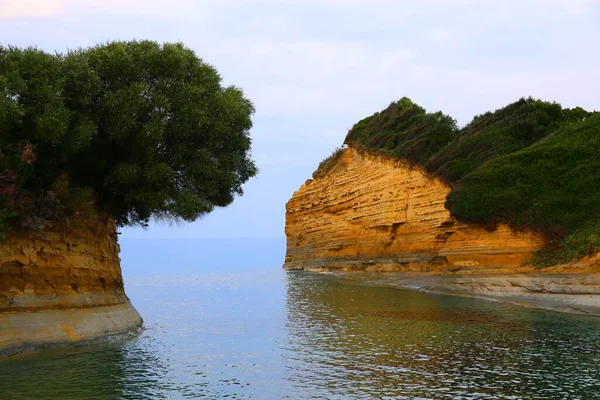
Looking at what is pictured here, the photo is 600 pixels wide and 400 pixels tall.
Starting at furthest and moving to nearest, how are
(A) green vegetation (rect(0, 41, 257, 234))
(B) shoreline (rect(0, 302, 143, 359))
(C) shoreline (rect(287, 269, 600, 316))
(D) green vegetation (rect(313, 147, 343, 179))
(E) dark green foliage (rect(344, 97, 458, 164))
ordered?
1. (D) green vegetation (rect(313, 147, 343, 179))
2. (E) dark green foliage (rect(344, 97, 458, 164))
3. (C) shoreline (rect(287, 269, 600, 316))
4. (A) green vegetation (rect(0, 41, 257, 234))
5. (B) shoreline (rect(0, 302, 143, 359))

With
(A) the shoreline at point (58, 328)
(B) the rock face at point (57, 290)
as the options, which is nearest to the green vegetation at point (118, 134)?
(B) the rock face at point (57, 290)

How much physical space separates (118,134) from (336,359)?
510 inches

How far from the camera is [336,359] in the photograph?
2364 cm

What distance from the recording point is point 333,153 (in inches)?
3725

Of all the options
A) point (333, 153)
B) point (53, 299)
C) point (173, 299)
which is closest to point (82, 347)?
point (53, 299)

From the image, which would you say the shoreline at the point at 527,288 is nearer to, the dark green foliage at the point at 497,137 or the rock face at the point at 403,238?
the rock face at the point at 403,238

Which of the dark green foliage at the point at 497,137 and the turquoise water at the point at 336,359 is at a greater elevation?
the dark green foliage at the point at 497,137

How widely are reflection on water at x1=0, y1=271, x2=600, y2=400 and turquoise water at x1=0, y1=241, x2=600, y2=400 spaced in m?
0.04

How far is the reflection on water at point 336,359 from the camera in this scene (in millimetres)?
18734

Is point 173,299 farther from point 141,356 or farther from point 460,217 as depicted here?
point 141,356

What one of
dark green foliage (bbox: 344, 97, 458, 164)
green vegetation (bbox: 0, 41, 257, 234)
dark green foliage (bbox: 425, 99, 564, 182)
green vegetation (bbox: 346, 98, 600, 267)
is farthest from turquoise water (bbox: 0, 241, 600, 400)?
dark green foliage (bbox: 344, 97, 458, 164)

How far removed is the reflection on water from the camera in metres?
18.7

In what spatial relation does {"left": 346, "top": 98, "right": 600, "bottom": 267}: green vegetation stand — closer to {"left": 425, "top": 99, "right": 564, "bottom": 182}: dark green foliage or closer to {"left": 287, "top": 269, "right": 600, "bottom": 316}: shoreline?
{"left": 425, "top": 99, "right": 564, "bottom": 182}: dark green foliage

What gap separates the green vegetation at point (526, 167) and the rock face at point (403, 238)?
1.38 metres
